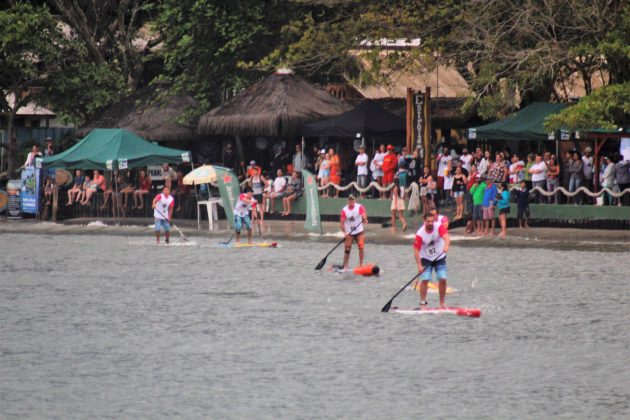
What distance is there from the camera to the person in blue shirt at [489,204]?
117 ft

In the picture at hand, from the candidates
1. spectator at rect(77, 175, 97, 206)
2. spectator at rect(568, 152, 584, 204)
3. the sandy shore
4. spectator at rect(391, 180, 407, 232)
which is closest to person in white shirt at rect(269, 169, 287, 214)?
the sandy shore

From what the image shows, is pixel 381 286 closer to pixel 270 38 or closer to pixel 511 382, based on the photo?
pixel 511 382

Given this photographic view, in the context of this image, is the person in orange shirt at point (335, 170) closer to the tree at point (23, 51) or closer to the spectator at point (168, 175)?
the spectator at point (168, 175)

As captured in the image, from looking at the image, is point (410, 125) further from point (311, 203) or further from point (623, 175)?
point (623, 175)

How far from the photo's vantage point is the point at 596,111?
36.5 metres

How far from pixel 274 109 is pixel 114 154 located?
5.26m

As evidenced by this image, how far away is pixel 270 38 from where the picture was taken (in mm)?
48906

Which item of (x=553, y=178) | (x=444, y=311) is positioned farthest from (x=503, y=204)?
(x=444, y=311)

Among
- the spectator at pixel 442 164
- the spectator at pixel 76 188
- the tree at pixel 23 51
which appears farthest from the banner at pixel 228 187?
the tree at pixel 23 51

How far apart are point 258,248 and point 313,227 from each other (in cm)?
309

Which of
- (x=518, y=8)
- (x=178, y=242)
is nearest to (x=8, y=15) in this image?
(x=178, y=242)

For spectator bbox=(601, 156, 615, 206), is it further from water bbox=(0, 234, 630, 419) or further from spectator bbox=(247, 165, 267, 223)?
spectator bbox=(247, 165, 267, 223)

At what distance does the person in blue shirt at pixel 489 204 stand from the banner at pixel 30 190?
15.7 meters

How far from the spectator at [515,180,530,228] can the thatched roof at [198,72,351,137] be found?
29.5ft
